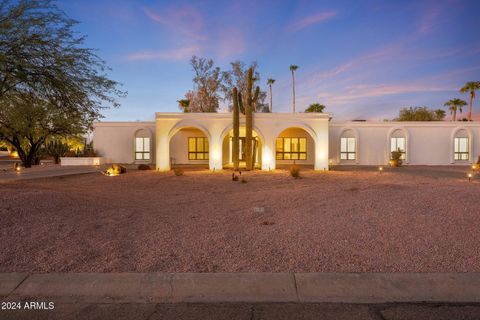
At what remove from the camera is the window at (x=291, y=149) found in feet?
89.8

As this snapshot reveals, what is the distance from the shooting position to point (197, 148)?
27406mm

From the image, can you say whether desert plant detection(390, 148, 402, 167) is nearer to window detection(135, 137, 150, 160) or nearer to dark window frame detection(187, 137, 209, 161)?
dark window frame detection(187, 137, 209, 161)

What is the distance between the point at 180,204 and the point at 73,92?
5.02m

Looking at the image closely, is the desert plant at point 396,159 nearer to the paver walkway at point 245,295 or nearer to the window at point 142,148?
the window at point 142,148

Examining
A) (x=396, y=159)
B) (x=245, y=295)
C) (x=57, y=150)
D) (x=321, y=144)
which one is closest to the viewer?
(x=245, y=295)

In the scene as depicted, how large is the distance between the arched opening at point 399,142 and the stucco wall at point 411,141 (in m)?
0.18

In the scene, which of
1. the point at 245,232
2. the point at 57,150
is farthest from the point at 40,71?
the point at 57,150

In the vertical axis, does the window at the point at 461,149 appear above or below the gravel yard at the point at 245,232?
above

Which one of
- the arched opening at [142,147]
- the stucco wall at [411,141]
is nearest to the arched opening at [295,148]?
the stucco wall at [411,141]

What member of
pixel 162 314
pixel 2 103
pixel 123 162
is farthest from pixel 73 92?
pixel 123 162

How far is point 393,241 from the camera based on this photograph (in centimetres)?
584

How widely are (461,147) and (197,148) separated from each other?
2139cm

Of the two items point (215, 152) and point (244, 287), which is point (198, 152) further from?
point (244, 287)

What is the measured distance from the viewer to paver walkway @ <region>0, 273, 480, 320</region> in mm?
3547
